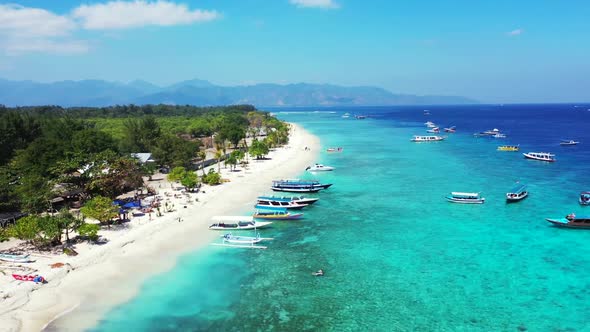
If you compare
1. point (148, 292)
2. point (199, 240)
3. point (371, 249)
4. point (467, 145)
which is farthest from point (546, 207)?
point (467, 145)

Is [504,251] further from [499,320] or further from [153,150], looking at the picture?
[153,150]

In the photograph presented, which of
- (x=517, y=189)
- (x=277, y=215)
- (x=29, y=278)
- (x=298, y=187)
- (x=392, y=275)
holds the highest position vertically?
(x=298, y=187)

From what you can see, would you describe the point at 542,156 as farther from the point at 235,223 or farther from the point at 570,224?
the point at 235,223

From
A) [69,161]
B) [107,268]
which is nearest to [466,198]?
[107,268]

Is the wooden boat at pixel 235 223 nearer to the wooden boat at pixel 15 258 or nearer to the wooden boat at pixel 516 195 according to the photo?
the wooden boat at pixel 15 258

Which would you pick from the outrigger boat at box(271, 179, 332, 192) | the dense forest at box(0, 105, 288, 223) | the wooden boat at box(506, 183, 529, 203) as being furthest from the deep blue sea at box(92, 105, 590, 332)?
the dense forest at box(0, 105, 288, 223)

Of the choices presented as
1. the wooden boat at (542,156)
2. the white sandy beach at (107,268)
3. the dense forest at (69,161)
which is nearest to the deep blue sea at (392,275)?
the white sandy beach at (107,268)

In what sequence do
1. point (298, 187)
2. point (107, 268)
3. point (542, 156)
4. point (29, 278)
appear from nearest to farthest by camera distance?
point (29, 278), point (107, 268), point (298, 187), point (542, 156)
